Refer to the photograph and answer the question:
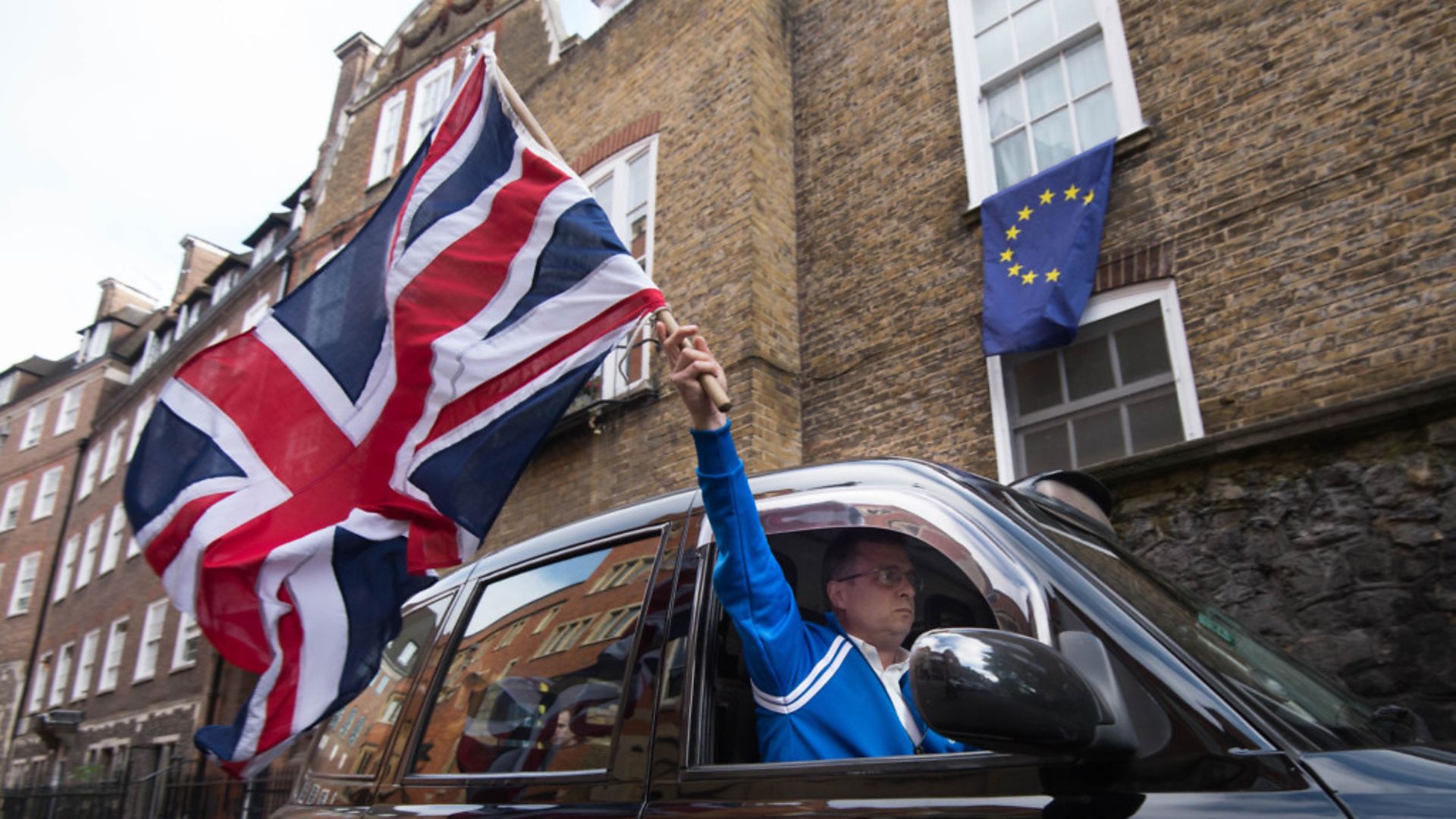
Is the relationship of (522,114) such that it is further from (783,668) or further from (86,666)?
(86,666)

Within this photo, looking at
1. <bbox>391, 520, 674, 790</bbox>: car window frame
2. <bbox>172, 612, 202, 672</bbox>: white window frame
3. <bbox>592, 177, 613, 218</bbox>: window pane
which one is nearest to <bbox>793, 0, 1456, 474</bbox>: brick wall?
<bbox>592, 177, 613, 218</bbox>: window pane

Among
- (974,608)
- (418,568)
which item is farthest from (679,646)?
(418,568)

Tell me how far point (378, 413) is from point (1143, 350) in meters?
5.81

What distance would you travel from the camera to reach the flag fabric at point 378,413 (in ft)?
10.9

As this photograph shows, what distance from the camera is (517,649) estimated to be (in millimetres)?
2582

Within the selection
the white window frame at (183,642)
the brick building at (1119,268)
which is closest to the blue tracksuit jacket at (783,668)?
the brick building at (1119,268)

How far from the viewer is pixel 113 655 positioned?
24.4 m

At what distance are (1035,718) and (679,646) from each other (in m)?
0.97

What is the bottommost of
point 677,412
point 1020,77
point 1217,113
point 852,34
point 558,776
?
point 558,776

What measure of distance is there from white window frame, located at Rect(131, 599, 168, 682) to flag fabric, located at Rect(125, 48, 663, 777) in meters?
21.8

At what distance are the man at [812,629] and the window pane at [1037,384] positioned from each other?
578 centimetres

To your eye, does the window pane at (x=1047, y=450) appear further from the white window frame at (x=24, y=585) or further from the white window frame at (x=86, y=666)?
the white window frame at (x=24, y=585)

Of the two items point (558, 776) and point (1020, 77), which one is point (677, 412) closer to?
point (1020, 77)

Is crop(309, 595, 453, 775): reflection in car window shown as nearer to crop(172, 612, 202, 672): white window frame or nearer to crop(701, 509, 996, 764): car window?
crop(701, 509, 996, 764): car window
